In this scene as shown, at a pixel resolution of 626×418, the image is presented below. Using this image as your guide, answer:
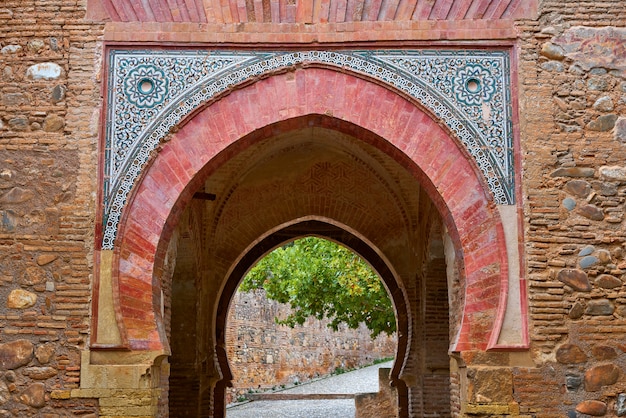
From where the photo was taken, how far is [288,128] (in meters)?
6.69

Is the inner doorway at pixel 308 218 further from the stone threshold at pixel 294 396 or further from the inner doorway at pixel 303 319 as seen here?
the stone threshold at pixel 294 396

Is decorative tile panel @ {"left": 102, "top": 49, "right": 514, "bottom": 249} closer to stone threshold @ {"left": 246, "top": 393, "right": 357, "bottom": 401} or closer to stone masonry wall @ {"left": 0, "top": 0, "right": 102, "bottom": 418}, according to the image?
stone masonry wall @ {"left": 0, "top": 0, "right": 102, "bottom": 418}

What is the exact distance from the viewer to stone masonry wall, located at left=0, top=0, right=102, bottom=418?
6.07 metres

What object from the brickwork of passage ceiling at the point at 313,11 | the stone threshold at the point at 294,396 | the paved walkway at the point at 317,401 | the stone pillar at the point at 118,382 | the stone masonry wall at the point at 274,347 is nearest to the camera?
the stone pillar at the point at 118,382

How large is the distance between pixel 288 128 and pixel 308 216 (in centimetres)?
384

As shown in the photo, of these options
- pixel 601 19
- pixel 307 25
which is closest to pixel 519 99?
pixel 601 19

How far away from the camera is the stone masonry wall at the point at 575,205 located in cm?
608

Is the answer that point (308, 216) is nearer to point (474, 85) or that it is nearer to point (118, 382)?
point (474, 85)

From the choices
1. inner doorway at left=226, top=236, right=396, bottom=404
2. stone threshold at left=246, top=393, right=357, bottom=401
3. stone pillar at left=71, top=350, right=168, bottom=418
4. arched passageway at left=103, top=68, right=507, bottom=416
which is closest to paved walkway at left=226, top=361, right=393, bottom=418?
stone threshold at left=246, top=393, right=357, bottom=401

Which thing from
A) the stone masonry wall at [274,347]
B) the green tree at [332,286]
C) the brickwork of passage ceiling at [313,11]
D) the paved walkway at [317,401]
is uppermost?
the brickwork of passage ceiling at [313,11]

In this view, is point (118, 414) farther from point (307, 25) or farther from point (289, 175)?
point (289, 175)

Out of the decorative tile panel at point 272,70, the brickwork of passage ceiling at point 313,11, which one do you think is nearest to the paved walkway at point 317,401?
the decorative tile panel at point 272,70

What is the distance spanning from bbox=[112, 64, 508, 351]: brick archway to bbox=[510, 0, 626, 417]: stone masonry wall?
32 centimetres

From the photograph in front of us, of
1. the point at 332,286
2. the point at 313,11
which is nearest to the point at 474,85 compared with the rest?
the point at 313,11
